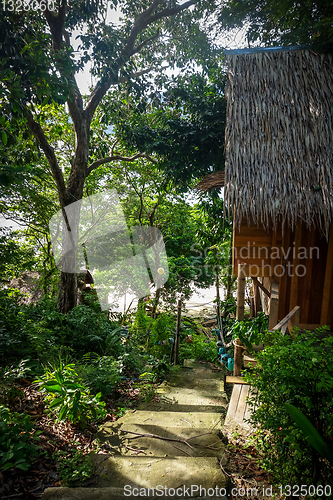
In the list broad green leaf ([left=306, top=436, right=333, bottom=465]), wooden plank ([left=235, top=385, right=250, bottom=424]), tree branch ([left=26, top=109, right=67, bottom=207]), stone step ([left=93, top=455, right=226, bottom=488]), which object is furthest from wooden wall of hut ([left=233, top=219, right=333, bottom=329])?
tree branch ([left=26, top=109, right=67, bottom=207])

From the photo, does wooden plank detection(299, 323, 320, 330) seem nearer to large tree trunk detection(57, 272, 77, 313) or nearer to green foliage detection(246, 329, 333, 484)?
green foliage detection(246, 329, 333, 484)

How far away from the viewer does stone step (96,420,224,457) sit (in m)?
2.11

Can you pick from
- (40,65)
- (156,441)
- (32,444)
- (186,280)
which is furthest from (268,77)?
(186,280)

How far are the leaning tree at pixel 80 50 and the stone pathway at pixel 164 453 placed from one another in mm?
3135

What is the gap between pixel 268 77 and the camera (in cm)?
371

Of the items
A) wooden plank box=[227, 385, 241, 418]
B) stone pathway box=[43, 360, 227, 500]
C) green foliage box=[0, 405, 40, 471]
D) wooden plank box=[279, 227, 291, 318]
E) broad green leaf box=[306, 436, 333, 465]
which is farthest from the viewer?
wooden plank box=[279, 227, 291, 318]

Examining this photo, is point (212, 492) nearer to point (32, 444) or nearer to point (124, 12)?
point (32, 444)

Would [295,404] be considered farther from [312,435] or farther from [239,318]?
[239,318]

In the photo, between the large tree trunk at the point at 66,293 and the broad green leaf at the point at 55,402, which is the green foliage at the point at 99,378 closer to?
the broad green leaf at the point at 55,402

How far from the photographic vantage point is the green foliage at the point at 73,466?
5.94 feet

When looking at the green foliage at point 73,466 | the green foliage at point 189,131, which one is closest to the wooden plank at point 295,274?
the green foliage at point 189,131

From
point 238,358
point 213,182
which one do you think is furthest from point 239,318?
point 213,182

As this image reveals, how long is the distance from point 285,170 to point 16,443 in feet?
11.7

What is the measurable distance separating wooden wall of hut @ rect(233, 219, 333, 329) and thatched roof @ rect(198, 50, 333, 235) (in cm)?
23
